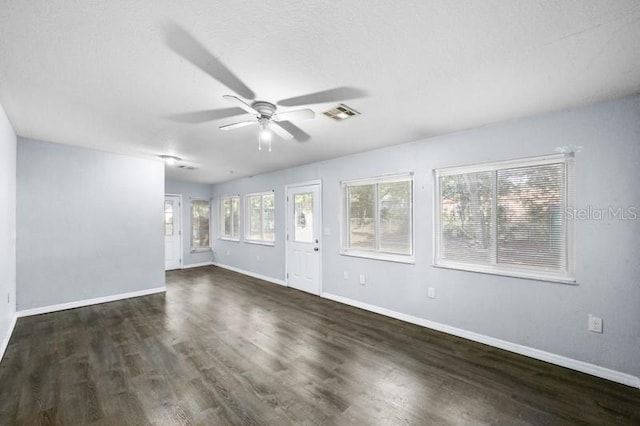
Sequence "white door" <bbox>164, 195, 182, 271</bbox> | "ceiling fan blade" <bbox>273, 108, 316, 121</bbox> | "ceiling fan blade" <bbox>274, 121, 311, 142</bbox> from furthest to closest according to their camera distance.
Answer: "white door" <bbox>164, 195, 182, 271</bbox>
"ceiling fan blade" <bbox>274, 121, 311, 142</bbox>
"ceiling fan blade" <bbox>273, 108, 316, 121</bbox>

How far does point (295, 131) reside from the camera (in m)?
3.31

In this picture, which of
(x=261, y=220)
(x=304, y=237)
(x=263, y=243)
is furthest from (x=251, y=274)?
(x=304, y=237)

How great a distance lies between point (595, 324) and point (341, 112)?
3085 mm

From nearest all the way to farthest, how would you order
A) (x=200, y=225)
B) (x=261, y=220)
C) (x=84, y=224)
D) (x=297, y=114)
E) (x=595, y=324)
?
(x=297, y=114) → (x=595, y=324) → (x=84, y=224) → (x=261, y=220) → (x=200, y=225)

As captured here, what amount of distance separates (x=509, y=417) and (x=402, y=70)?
2614 mm

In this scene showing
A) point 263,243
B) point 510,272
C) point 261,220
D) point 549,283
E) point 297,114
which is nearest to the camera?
point 297,114

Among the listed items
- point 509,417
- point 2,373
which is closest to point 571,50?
point 509,417

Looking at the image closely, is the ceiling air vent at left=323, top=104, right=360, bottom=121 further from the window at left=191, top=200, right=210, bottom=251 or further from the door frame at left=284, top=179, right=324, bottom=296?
the window at left=191, top=200, right=210, bottom=251

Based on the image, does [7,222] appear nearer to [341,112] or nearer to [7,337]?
[7,337]

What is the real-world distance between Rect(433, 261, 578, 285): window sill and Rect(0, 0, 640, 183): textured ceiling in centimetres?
165

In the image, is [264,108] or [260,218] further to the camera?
[260,218]

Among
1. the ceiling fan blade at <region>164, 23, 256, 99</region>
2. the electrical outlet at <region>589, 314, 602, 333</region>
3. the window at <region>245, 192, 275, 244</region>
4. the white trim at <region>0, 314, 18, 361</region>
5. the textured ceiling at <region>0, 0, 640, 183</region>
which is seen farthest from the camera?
the window at <region>245, 192, 275, 244</region>

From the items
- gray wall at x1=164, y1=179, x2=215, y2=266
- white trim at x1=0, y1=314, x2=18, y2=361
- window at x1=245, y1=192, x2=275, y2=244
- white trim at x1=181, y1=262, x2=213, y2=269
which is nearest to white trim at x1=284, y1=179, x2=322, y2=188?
window at x1=245, y1=192, x2=275, y2=244

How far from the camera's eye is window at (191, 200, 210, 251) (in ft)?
25.7
